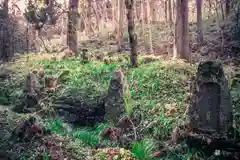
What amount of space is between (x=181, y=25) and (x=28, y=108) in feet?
25.5

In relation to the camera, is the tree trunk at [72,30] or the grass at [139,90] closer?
the grass at [139,90]

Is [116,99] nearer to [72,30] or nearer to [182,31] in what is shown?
[182,31]

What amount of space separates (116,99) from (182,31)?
6402 millimetres

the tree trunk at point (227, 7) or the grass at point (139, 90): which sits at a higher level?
the tree trunk at point (227, 7)

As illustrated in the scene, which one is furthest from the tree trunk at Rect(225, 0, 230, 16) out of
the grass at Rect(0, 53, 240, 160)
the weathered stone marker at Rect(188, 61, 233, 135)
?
the weathered stone marker at Rect(188, 61, 233, 135)

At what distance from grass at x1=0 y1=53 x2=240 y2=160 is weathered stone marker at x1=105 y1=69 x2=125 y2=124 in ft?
0.71

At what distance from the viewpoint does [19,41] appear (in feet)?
86.8

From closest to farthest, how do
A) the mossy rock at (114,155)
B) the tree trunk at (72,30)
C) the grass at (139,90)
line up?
1. the mossy rock at (114,155)
2. the grass at (139,90)
3. the tree trunk at (72,30)

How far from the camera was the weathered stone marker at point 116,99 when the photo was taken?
10.2 m

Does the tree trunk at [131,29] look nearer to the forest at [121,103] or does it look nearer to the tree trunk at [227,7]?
the forest at [121,103]

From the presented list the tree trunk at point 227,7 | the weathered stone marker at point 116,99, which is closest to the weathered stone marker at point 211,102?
the weathered stone marker at point 116,99

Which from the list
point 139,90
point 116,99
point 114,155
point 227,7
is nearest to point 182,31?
point 139,90

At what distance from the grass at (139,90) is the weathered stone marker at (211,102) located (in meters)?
0.83

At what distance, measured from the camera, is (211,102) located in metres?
8.04
